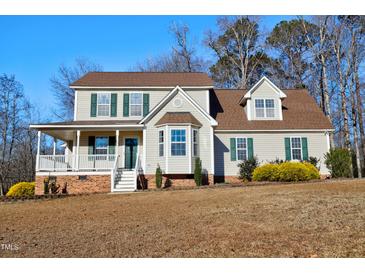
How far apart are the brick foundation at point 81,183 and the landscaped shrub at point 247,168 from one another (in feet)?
26.7

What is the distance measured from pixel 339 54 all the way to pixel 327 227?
25277mm

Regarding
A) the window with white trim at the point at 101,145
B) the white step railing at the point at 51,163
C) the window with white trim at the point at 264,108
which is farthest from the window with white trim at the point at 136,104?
the window with white trim at the point at 264,108

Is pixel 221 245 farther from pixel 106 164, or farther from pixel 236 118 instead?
pixel 236 118

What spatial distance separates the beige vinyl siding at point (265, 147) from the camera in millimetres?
19906

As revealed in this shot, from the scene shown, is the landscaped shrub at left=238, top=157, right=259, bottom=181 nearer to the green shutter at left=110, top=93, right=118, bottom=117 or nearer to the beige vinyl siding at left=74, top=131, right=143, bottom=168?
the beige vinyl siding at left=74, top=131, right=143, bottom=168

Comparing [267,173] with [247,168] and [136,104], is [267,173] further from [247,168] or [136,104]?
[136,104]

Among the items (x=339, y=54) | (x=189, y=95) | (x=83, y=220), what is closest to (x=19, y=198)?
(x=83, y=220)

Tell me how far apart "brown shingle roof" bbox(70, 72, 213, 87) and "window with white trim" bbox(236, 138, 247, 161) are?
430 centimetres

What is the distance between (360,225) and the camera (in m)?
7.11

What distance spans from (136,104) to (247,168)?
832cm

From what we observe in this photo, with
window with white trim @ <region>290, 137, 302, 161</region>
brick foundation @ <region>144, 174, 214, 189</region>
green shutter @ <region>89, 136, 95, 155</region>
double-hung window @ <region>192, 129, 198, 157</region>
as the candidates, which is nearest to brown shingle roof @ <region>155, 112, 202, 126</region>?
double-hung window @ <region>192, 129, 198, 157</region>

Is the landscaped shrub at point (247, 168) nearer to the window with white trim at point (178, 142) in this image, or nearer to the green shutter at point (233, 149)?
the green shutter at point (233, 149)

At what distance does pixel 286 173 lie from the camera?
17.2 metres

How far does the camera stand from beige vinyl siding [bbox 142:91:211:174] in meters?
17.6
